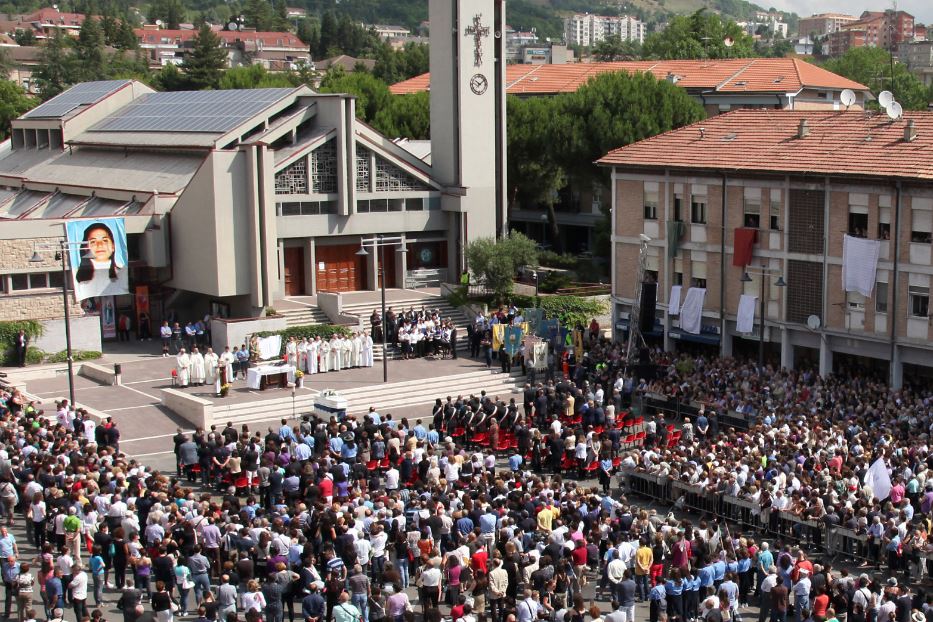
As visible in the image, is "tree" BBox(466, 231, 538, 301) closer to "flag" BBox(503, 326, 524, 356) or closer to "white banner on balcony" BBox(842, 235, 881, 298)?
"flag" BBox(503, 326, 524, 356)

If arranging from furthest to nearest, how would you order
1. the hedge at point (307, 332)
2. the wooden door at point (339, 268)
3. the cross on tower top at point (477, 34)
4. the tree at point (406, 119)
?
1. the tree at point (406, 119)
2. the cross on tower top at point (477, 34)
3. the wooden door at point (339, 268)
4. the hedge at point (307, 332)

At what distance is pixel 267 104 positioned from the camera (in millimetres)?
53156

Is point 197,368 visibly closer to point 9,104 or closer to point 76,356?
point 76,356

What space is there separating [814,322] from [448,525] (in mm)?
19415

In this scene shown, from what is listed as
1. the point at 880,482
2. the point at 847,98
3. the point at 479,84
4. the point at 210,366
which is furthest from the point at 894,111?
the point at 210,366

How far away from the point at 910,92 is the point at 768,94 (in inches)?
2036

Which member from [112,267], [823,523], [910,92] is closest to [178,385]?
[112,267]

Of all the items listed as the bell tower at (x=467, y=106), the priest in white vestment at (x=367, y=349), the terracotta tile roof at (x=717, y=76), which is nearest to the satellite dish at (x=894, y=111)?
the priest in white vestment at (x=367, y=349)

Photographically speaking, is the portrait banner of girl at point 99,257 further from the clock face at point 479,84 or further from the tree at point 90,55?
the tree at point 90,55

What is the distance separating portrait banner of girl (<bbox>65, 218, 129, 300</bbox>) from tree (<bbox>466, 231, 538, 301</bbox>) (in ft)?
45.1

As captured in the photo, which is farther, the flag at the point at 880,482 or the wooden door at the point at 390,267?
the wooden door at the point at 390,267

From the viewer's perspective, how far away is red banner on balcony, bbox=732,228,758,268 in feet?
135

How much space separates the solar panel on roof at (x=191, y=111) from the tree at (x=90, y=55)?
2757 inches

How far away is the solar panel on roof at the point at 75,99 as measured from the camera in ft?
216
